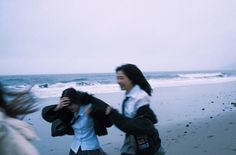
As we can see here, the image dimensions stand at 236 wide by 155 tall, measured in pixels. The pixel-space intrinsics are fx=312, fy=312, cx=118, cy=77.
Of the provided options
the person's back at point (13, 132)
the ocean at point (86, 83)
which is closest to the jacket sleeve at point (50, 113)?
the person's back at point (13, 132)

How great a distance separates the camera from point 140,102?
275 centimetres

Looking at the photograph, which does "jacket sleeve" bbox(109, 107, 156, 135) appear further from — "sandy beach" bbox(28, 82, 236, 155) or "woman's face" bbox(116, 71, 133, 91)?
"sandy beach" bbox(28, 82, 236, 155)

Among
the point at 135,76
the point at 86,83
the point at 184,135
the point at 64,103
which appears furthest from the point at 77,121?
the point at 86,83

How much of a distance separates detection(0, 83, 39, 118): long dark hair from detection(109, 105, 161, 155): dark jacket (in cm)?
74

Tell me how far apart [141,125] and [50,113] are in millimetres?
1077

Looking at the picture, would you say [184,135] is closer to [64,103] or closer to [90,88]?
[64,103]

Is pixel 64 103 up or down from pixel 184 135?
up

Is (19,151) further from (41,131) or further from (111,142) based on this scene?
(41,131)

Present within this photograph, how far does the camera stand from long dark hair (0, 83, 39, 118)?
6.09 feet

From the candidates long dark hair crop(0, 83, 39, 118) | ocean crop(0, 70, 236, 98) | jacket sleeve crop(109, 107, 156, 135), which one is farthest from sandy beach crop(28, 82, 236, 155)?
long dark hair crop(0, 83, 39, 118)

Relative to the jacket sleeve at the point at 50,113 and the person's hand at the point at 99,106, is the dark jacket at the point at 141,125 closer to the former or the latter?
the person's hand at the point at 99,106

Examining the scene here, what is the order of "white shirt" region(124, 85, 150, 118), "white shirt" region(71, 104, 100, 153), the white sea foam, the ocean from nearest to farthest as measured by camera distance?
"white shirt" region(124, 85, 150, 118)
"white shirt" region(71, 104, 100, 153)
the white sea foam
the ocean

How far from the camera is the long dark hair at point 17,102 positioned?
186cm

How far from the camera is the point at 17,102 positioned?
196 cm
